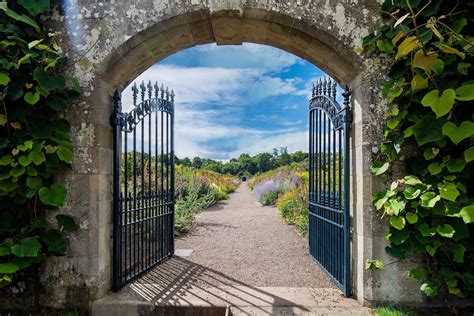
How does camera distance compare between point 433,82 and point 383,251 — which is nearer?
point 433,82

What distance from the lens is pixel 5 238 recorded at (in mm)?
2742

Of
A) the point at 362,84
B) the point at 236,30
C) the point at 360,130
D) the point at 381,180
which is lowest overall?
the point at 381,180

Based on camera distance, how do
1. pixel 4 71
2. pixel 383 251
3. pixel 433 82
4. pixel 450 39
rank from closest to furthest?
pixel 450 39 < pixel 433 82 < pixel 4 71 < pixel 383 251

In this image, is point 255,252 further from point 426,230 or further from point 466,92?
point 466,92

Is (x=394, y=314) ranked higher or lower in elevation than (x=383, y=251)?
lower

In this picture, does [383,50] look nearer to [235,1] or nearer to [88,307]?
[235,1]

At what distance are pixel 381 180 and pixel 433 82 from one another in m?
0.91

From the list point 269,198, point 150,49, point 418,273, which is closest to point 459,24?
point 418,273

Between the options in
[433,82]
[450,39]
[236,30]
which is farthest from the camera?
[236,30]

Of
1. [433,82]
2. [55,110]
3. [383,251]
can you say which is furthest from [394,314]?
[55,110]

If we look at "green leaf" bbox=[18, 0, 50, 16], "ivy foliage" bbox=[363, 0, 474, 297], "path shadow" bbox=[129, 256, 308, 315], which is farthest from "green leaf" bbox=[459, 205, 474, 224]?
"green leaf" bbox=[18, 0, 50, 16]

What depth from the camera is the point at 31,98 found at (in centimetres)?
254

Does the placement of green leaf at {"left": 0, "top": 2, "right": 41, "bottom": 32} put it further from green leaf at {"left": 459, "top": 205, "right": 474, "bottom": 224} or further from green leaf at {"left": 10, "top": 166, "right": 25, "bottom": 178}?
green leaf at {"left": 459, "top": 205, "right": 474, "bottom": 224}

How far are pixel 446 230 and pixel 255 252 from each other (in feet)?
10.1
